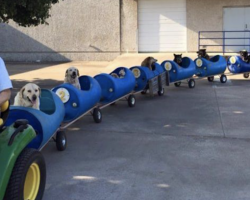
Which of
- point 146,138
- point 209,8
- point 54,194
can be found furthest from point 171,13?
point 54,194

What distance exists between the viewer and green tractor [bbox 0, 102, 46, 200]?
347 cm

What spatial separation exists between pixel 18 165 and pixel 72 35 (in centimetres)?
1808

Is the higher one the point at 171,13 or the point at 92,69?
the point at 171,13

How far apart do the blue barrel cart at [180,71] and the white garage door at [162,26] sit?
8444 mm

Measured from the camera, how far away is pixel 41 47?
21.7 meters

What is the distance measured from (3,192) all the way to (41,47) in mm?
19007

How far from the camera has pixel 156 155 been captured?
5.82 metres

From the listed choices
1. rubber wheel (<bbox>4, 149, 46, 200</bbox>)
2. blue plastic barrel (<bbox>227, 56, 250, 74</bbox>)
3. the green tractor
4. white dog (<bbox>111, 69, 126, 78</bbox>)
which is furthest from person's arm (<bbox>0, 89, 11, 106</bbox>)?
blue plastic barrel (<bbox>227, 56, 250, 74</bbox>)

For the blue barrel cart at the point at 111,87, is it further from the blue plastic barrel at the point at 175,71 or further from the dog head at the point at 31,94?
the blue plastic barrel at the point at 175,71

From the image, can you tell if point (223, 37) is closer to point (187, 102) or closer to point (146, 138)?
point (187, 102)

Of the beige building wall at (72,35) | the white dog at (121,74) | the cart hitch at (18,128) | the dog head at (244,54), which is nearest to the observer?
the cart hitch at (18,128)

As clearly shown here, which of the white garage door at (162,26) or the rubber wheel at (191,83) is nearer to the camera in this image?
the rubber wheel at (191,83)

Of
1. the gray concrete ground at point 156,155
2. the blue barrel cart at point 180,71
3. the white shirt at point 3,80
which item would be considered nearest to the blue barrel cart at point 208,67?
the blue barrel cart at point 180,71

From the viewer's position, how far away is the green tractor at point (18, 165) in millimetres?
3475
